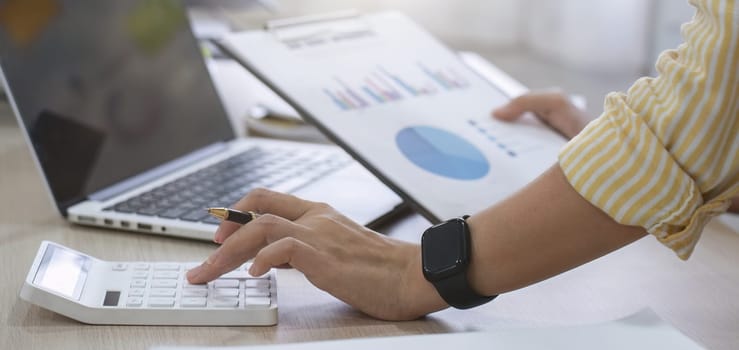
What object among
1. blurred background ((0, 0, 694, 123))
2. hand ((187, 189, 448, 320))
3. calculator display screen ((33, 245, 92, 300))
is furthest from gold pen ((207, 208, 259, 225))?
blurred background ((0, 0, 694, 123))

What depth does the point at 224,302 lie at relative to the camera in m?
0.74

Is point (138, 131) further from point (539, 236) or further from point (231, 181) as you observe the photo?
point (539, 236)

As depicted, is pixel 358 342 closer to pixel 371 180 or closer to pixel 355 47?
pixel 371 180

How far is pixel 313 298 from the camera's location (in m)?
0.80

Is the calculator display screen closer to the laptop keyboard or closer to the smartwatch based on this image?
the laptop keyboard

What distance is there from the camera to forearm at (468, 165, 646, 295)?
724 mm

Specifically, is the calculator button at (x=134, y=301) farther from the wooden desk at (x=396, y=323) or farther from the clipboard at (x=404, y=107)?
the clipboard at (x=404, y=107)

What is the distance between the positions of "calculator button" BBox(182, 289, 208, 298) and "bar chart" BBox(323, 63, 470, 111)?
0.33 m

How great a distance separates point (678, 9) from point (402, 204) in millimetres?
1843

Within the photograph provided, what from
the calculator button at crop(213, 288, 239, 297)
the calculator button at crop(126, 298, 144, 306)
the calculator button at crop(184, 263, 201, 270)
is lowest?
the calculator button at crop(213, 288, 239, 297)

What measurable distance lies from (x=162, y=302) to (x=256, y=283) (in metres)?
0.08

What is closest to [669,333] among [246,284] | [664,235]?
[664,235]

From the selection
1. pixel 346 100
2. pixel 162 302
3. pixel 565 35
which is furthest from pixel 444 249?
pixel 565 35

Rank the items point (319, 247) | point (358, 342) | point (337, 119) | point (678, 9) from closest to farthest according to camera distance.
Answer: point (358, 342), point (319, 247), point (337, 119), point (678, 9)
